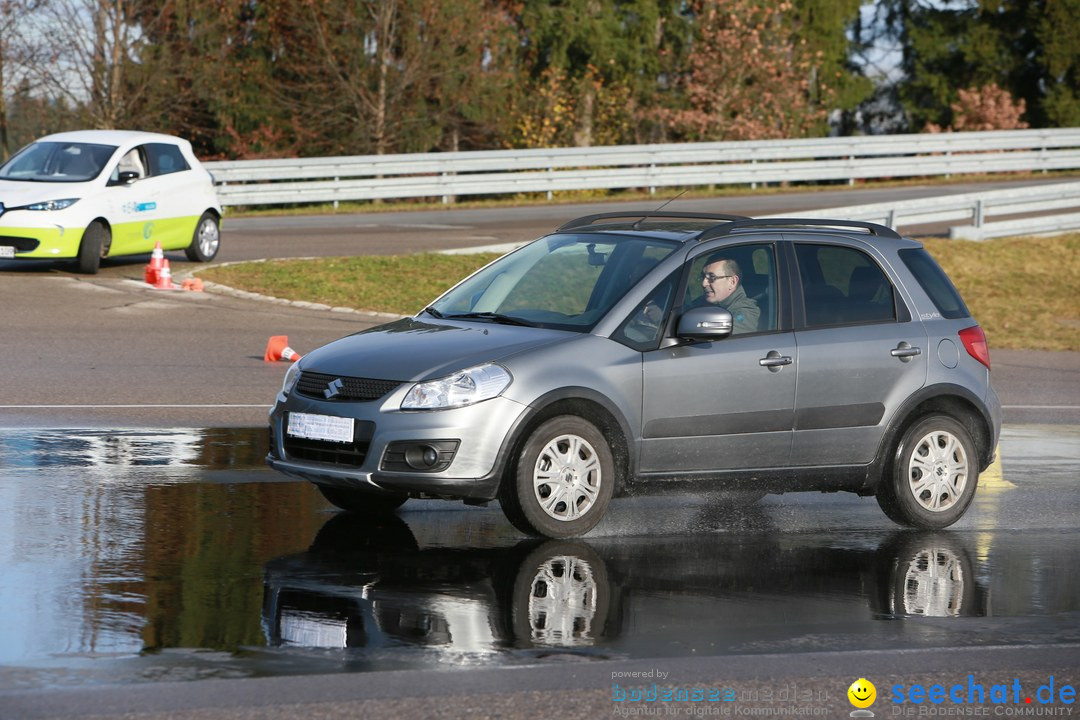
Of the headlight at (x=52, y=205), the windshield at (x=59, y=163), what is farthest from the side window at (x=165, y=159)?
the headlight at (x=52, y=205)

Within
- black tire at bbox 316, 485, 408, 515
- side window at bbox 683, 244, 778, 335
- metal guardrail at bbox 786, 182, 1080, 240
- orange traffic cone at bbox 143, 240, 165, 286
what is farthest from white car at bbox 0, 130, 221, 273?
side window at bbox 683, 244, 778, 335

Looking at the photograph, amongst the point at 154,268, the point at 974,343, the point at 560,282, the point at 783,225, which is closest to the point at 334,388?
the point at 560,282

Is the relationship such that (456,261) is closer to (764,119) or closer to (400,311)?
(400,311)

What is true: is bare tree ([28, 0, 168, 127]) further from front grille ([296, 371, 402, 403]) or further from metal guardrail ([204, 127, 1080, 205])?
front grille ([296, 371, 402, 403])

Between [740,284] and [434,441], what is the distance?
6.78 feet

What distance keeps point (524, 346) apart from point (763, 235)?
172 cm

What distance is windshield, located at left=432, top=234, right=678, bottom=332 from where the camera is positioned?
28.6 ft

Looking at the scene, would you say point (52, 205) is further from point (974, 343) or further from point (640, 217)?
point (974, 343)

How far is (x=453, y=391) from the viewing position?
8.00 metres

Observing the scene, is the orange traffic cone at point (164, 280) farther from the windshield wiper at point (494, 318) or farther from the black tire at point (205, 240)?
the windshield wiper at point (494, 318)

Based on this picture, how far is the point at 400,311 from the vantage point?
20.2m

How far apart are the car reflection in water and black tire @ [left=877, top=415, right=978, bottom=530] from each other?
0.98 ft

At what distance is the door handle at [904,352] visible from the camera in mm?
9180

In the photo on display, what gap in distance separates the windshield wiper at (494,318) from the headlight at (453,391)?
2.35 ft
